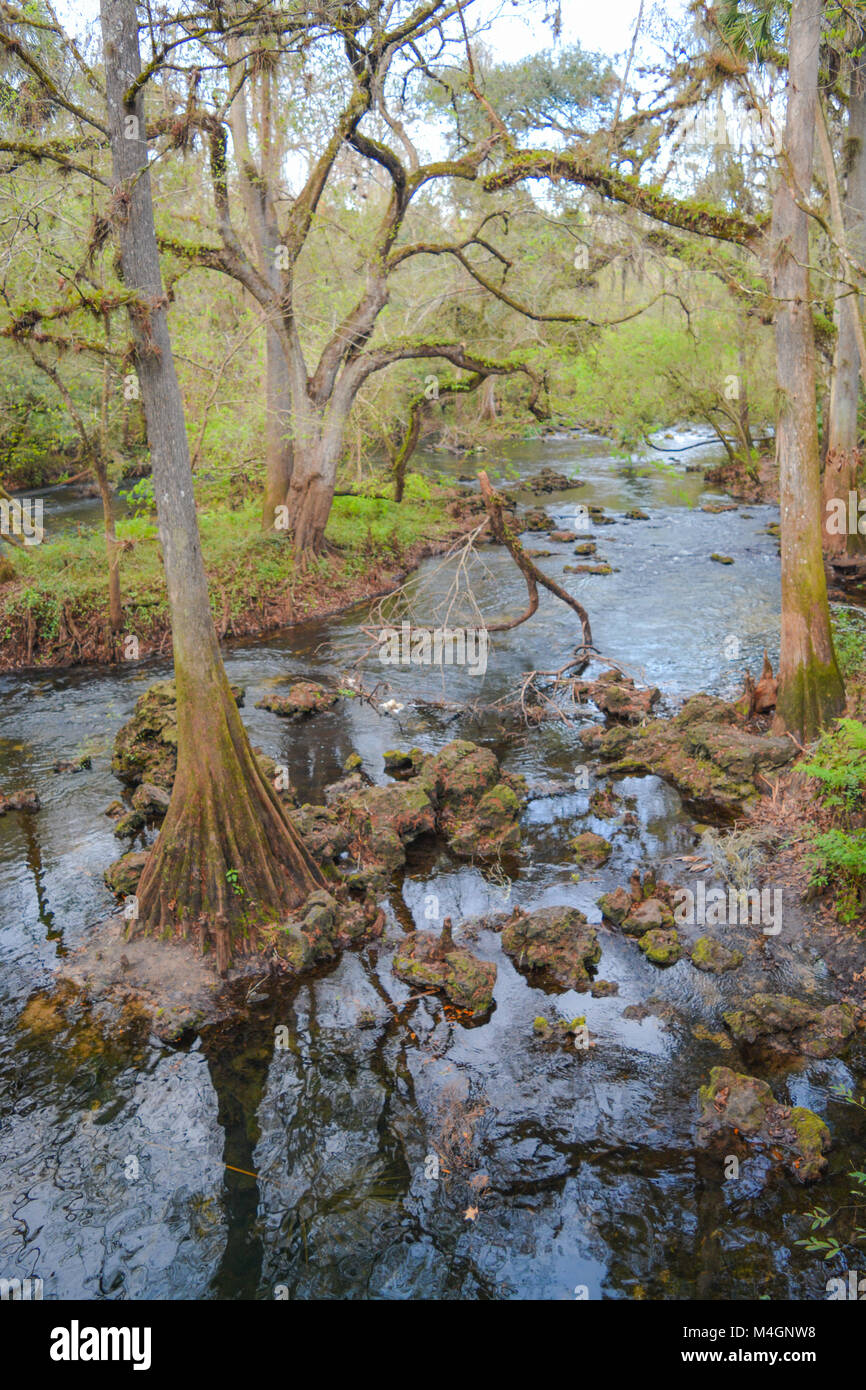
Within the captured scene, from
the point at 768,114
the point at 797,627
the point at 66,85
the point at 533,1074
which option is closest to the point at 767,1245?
the point at 533,1074

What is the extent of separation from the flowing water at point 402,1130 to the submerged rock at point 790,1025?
24 centimetres

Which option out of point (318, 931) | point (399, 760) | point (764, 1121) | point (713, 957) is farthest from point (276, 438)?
point (764, 1121)

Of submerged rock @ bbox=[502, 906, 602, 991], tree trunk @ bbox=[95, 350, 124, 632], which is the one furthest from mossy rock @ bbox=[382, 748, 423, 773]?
tree trunk @ bbox=[95, 350, 124, 632]

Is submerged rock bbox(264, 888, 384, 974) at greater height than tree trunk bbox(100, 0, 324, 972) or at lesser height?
Result: lesser

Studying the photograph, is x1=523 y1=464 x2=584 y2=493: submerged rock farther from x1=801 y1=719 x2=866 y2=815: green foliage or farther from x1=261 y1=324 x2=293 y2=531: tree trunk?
x1=801 y1=719 x2=866 y2=815: green foliage

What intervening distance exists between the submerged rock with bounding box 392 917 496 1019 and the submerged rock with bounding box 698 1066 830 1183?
6.73 ft

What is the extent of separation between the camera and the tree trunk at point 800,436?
10844 millimetres

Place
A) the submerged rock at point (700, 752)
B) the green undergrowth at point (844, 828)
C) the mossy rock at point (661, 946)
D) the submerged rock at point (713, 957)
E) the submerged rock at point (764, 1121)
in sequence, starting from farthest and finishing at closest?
the submerged rock at point (700, 752), the green undergrowth at point (844, 828), the mossy rock at point (661, 946), the submerged rock at point (713, 957), the submerged rock at point (764, 1121)

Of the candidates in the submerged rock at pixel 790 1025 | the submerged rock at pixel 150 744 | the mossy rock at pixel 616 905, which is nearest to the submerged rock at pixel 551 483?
the submerged rock at pixel 150 744

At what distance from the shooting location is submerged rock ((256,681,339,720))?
1512 centimetres

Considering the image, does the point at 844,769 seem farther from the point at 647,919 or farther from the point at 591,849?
the point at 591,849

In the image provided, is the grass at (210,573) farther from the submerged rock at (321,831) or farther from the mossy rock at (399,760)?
the submerged rock at (321,831)
